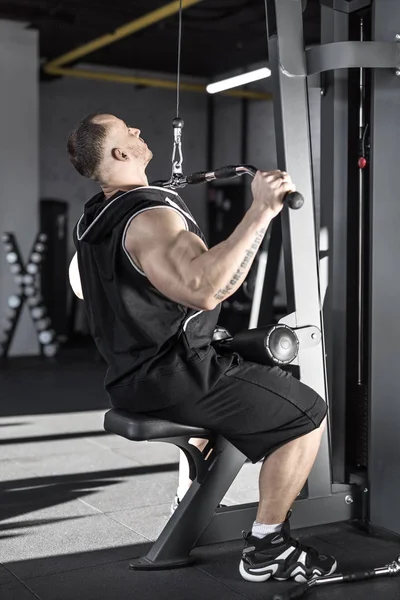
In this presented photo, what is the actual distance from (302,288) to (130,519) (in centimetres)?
104

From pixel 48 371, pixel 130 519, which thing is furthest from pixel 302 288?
pixel 48 371

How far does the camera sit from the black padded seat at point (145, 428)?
202cm

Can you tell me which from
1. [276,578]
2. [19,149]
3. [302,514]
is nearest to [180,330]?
[276,578]

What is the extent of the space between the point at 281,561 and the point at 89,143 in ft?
4.11

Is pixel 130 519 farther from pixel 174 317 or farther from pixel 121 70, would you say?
pixel 121 70

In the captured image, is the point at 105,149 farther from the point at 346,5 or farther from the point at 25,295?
the point at 25,295

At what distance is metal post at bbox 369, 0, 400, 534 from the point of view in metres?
2.42

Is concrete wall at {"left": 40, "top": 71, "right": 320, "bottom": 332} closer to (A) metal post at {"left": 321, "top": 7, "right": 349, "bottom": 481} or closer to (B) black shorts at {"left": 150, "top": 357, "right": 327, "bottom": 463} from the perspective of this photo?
(A) metal post at {"left": 321, "top": 7, "right": 349, "bottom": 481}

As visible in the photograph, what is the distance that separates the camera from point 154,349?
200 cm

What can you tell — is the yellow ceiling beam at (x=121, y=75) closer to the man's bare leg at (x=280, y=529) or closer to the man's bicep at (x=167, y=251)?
the man's bicep at (x=167, y=251)

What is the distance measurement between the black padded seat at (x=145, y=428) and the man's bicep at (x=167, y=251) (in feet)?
1.14

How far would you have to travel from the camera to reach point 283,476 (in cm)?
212

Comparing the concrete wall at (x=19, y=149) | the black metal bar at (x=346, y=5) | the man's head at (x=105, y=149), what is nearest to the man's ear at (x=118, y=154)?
the man's head at (x=105, y=149)

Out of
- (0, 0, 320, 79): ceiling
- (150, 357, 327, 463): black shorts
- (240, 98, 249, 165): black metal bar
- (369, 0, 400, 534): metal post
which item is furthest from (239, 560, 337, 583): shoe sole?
(240, 98, 249, 165): black metal bar
